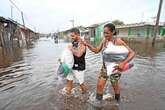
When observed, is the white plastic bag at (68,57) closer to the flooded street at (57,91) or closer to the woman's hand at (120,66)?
the flooded street at (57,91)

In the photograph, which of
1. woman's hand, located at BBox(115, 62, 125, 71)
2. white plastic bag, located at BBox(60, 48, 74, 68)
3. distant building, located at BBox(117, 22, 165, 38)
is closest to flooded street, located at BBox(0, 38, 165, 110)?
white plastic bag, located at BBox(60, 48, 74, 68)

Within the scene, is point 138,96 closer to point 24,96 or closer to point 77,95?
point 77,95

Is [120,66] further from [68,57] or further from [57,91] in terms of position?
[57,91]

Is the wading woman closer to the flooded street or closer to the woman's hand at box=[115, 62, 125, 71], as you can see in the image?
the woman's hand at box=[115, 62, 125, 71]

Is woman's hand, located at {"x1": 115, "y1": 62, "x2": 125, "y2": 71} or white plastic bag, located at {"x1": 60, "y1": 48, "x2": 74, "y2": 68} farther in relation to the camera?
white plastic bag, located at {"x1": 60, "y1": 48, "x2": 74, "y2": 68}

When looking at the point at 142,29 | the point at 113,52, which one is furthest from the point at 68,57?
the point at 142,29

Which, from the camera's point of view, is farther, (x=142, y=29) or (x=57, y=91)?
(x=142, y=29)

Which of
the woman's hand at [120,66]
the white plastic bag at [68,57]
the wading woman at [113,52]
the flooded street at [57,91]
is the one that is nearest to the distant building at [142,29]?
the flooded street at [57,91]

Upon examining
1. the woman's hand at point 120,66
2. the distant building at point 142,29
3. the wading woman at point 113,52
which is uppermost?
the distant building at point 142,29

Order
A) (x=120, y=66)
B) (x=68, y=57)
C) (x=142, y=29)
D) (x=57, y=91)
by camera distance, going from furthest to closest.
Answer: (x=142, y=29)
(x=57, y=91)
(x=68, y=57)
(x=120, y=66)

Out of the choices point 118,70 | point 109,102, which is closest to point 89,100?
point 109,102

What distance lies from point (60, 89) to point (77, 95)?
0.81m

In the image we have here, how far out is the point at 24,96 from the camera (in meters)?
5.74

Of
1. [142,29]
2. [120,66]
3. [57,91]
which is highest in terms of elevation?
[142,29]
